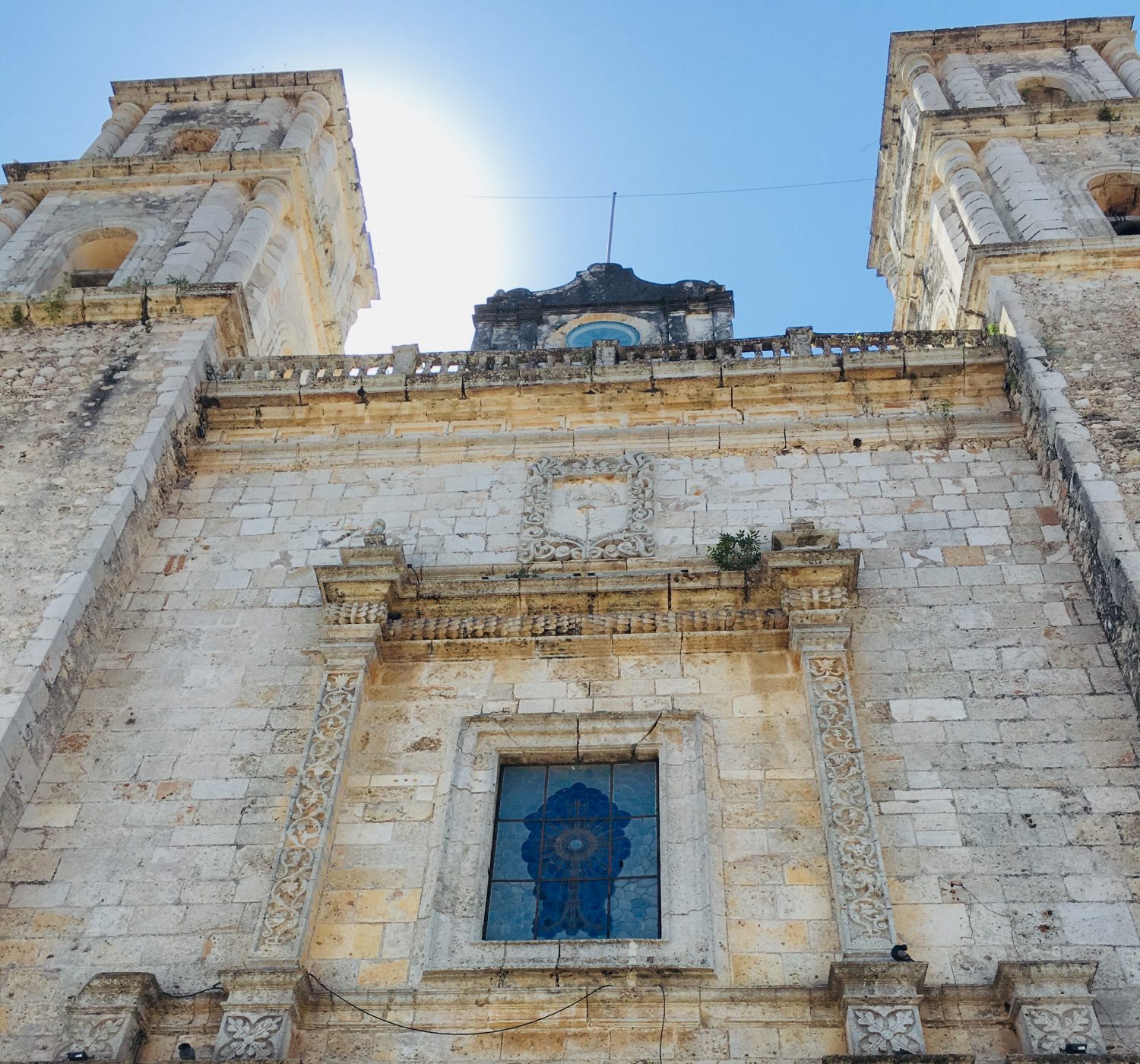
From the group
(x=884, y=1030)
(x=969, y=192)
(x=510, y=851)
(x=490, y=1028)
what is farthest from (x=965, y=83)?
(x=490, y=1028)

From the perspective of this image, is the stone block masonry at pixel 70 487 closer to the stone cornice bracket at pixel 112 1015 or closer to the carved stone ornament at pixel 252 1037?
the stone cornice bracket at pixel 112 1015

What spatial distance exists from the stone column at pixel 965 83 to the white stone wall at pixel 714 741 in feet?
26.6

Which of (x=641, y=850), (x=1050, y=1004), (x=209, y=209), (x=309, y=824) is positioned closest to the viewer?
(x=1050, y=1004)

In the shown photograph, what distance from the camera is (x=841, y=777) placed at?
8.77 meters

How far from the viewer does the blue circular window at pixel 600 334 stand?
16.5 meters

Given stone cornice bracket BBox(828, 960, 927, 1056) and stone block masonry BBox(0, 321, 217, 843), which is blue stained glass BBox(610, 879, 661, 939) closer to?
stone cornice bracket BBox(828, 960, 927, 1056)

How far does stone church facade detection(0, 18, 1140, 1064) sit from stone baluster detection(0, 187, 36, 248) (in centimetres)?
131

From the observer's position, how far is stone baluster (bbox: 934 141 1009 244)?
1482 cm

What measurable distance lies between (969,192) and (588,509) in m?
7.16

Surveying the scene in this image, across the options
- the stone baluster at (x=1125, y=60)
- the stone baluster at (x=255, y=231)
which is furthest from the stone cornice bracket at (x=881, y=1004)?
the stone baluster at (x=1125, y=60)

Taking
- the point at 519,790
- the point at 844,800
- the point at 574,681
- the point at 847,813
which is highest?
the point at 574,681

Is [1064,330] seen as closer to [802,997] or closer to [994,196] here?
[994,196]

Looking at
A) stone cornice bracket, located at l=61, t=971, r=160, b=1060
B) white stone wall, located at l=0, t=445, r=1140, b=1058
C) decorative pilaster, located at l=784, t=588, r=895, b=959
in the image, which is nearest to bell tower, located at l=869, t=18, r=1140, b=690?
white stone wall, located at l=0, t=445, r=1140, b=1058

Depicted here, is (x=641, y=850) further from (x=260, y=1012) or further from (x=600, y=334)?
(x=600, y=334)
